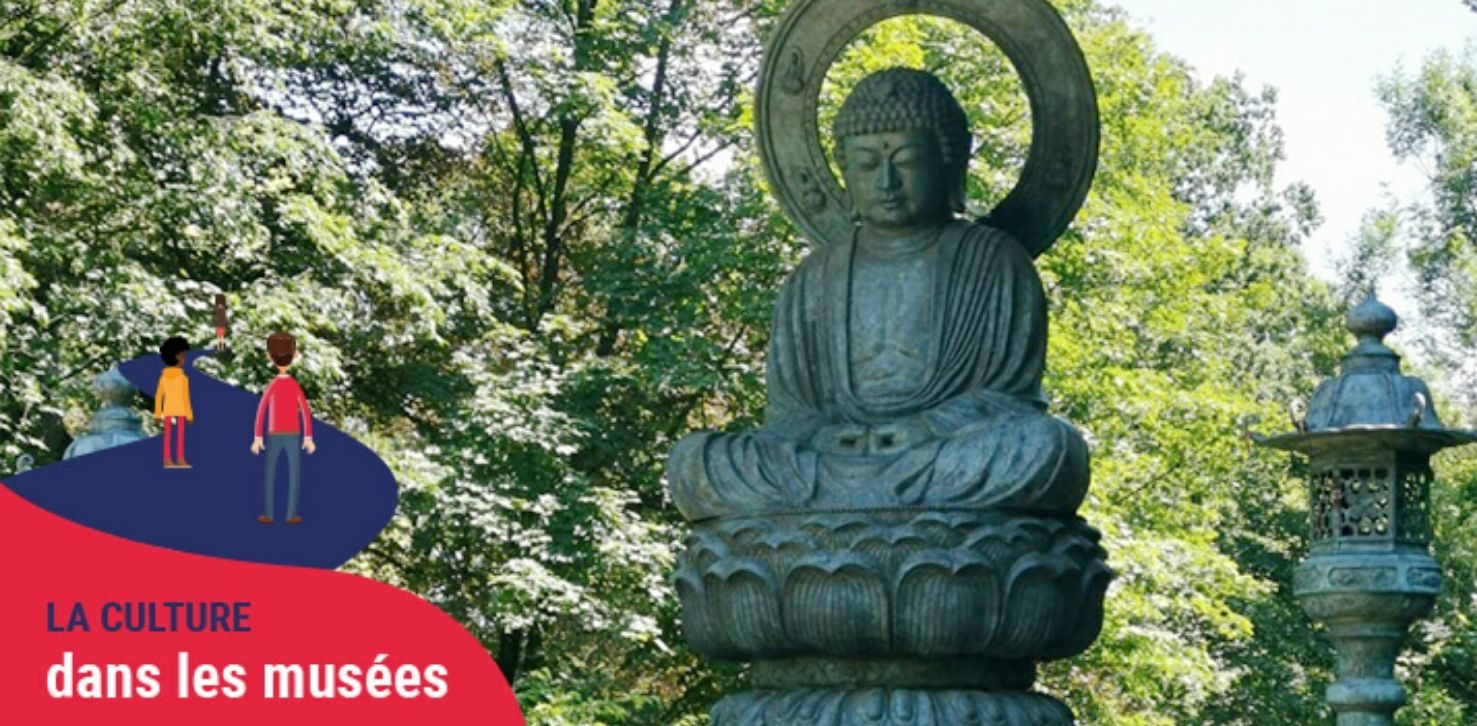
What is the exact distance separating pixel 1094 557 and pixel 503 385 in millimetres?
9835

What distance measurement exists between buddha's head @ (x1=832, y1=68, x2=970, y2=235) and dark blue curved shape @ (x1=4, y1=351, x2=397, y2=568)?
14.3ft

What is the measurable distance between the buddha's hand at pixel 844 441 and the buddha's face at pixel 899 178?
0.79 meters

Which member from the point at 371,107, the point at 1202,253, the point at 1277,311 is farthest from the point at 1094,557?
the point at 1277,311

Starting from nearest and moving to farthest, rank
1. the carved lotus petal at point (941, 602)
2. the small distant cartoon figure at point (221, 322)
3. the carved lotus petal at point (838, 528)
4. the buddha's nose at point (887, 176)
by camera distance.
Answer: the carved lotus petal at point (941, 602), the carved lotus petal at point (838, 528), the buddha's nose at point (887, 176), the small distant cartoon figure at point (221, 322)

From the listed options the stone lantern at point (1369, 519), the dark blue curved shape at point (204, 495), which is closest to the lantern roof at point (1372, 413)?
the stone lantern at point (1369, 519)

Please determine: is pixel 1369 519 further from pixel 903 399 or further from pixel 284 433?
pixel 284 433

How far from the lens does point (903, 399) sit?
8.24 metres

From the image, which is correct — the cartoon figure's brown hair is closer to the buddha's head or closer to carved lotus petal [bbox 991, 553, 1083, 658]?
the buddha's head

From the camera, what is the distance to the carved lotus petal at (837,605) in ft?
24.6

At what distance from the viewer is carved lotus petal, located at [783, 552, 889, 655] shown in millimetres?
7488

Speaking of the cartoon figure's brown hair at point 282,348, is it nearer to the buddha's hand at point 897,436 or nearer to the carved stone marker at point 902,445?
the carved stone marker at point 902,445

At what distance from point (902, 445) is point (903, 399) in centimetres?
37

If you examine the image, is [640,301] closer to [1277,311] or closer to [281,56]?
[281,56]

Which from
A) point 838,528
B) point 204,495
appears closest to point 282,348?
point 204,495
